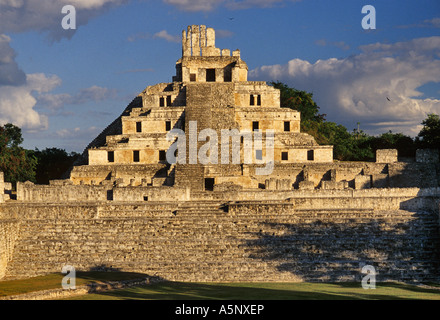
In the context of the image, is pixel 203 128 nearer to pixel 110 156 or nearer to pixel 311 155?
pixel 110 156

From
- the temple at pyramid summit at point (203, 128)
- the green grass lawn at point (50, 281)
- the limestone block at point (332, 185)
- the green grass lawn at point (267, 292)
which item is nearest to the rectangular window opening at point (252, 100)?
the temple at pyramid summit at point (203, 128)

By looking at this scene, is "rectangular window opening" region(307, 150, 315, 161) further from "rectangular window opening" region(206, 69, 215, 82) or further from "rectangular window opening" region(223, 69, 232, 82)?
"rectangular window opening" region(206, 69, 215, 82)

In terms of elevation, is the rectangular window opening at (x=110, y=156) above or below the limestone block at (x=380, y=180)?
above

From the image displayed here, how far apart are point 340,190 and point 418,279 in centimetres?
848

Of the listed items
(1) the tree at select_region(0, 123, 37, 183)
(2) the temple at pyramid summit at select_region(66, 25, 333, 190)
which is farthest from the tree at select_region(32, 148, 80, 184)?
(2) the temple at pyramid summit at select_region(66, 25, 333, 190)

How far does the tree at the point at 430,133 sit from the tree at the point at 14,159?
84.6 feet

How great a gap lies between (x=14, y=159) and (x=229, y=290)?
25.2m

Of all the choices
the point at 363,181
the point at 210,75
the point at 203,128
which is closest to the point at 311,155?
the point at 363,181

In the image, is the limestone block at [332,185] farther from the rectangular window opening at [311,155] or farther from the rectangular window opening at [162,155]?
the rectangular window opening at [162,155]

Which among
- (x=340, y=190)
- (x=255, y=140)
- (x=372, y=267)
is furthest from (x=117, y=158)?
(x=372, y=267)

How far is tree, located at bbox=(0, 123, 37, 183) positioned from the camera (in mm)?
41594

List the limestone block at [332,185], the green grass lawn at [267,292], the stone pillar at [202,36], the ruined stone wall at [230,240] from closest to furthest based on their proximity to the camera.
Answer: the green grass lawn at [267,292] → the ruined stone wall at [230,240] → the limestone block at [332,185] → the stone pillar at [202,36]

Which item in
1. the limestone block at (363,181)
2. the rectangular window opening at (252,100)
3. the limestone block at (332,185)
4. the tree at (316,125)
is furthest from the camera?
the tree at (316,125)

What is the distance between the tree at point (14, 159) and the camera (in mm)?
41594
